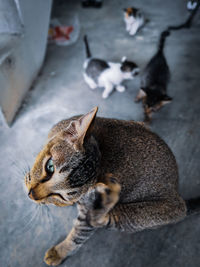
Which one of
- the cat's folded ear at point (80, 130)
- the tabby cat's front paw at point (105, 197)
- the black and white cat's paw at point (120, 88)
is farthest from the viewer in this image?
the black and white cat's paw at point (120, 88)

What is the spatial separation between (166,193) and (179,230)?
509 millimetres

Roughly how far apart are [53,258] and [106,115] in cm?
125

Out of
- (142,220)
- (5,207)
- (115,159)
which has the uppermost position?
(115,159)

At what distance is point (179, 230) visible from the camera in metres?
1.51

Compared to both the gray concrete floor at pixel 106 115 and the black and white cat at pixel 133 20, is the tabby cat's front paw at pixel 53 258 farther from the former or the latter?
the black and white cat at pixel 133 20

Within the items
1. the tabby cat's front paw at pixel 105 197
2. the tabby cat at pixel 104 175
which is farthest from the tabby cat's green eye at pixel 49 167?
the tabby cat's front paw at pixel 105 197

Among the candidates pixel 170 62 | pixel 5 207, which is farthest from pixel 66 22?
pixel 5 207

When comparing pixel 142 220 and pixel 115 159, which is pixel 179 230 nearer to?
pixel 142 220

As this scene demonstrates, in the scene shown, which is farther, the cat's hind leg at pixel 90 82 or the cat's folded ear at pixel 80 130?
the cat's hind leg at pixel 90 82

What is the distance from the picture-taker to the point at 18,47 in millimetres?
1956

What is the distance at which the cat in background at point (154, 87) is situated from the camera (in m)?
1.83

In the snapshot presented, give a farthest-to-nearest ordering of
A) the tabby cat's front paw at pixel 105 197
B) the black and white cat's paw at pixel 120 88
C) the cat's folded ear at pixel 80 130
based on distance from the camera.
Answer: the black and white cat's paw at pixel 120 88
the cat's folded ear at pixel 80 130
the tabby cat's front paw at pixel 105 197

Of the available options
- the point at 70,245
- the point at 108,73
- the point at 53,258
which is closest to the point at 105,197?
the point at 70,245

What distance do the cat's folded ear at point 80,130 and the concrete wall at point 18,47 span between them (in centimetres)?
118
